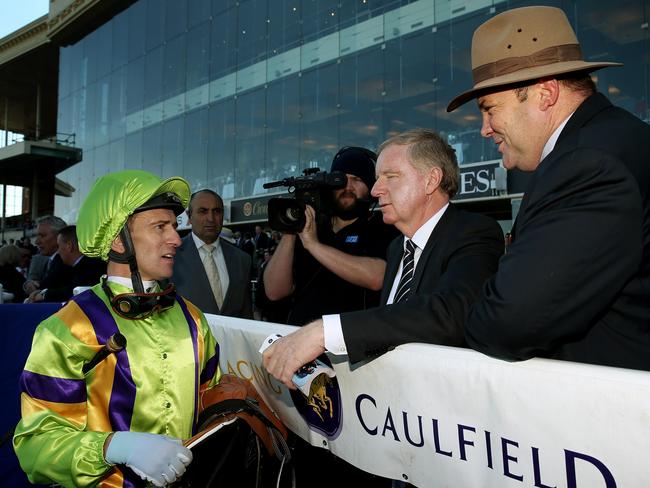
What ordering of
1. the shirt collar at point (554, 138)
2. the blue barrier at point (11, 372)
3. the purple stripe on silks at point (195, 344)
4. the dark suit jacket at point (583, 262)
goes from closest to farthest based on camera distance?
the dark suit jacket at point (583, 262) < the shirt collar at point (554, 138) < the purple stripe on silks at point (195, 344) < the blue barrier at point (11, 372)

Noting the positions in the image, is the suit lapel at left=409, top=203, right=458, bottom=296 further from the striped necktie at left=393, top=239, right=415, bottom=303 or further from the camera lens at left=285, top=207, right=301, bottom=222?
the camera lens at left=285, top=207, right=301, bottom=222

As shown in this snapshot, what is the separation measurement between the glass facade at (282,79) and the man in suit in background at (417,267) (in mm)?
10757

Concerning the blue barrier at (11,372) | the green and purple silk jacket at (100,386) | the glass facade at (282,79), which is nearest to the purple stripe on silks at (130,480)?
the green and purple silk jacket at (100,386)

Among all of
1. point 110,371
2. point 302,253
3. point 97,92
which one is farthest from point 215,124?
point 110,371

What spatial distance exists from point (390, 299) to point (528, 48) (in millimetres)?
1067

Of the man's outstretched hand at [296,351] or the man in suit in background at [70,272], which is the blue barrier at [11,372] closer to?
the man's outstretched hand at [296,351]

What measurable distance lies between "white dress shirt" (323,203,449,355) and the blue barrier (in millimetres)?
1839

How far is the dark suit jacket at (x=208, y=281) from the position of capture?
4.36 meters

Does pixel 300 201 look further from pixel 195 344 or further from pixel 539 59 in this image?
pixel 539 59

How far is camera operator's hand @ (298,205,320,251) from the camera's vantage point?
2672 millimetres

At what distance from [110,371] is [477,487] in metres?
1.18

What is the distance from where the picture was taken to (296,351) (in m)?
1.57

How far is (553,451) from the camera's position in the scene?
3.73 feet

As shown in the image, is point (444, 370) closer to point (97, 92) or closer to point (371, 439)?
point (371, 439)
